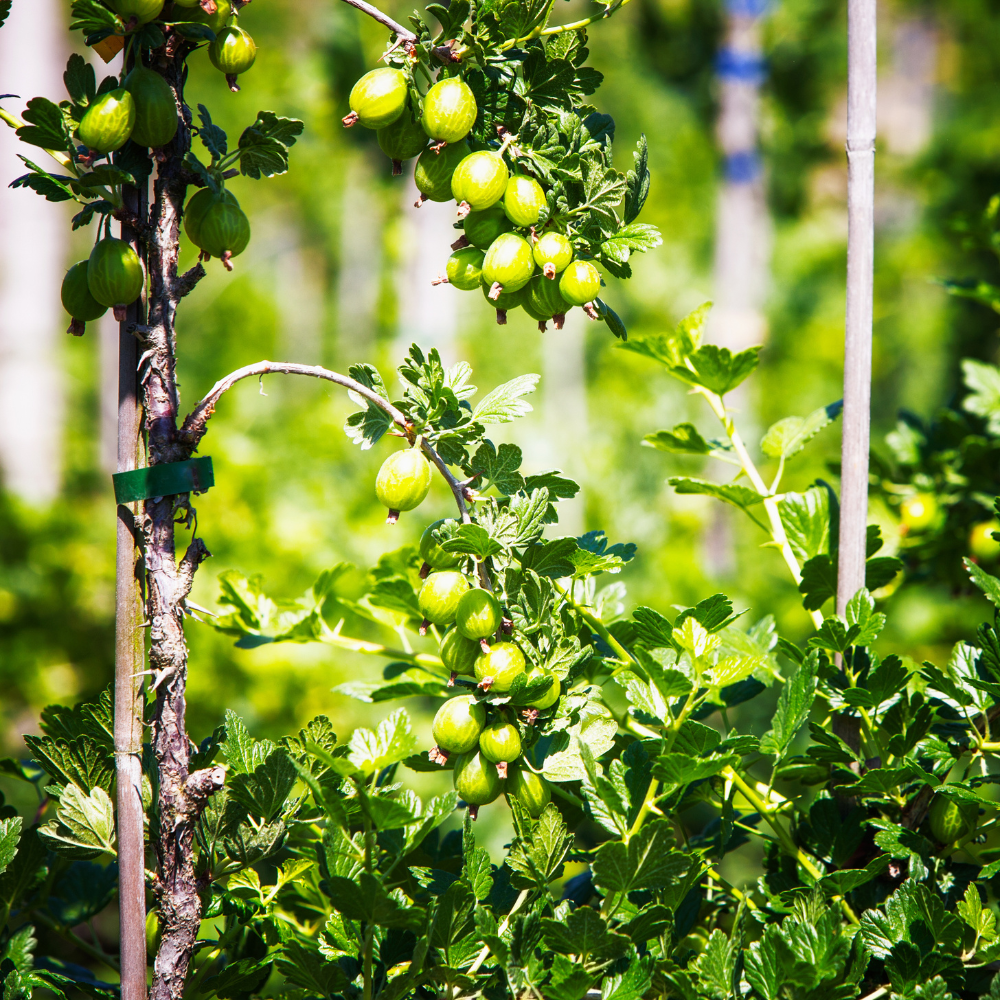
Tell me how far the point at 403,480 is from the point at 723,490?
223 millimetres

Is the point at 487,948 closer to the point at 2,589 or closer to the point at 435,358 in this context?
the point at 435,358

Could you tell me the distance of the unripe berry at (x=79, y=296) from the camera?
0.44 meters

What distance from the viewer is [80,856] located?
46cm

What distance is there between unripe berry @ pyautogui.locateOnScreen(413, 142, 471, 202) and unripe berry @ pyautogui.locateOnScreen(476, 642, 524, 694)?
0.25 metres

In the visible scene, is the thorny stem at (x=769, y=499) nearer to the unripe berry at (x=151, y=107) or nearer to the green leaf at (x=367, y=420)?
the green leaf at (x=367, y=420)

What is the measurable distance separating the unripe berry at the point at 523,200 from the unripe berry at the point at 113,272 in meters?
0.19

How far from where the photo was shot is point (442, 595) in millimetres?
441

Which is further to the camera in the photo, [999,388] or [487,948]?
[999,388]

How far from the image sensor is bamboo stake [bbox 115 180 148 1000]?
43 cm

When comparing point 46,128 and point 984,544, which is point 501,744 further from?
point 984,544

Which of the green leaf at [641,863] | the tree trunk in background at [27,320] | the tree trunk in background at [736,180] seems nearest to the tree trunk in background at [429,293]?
the tree trunk in background at [736,180]

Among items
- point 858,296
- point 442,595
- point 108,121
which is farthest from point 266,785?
point 858,296

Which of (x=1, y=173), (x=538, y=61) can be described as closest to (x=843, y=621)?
(x=538, y=61)

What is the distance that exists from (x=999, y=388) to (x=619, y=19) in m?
5.04
